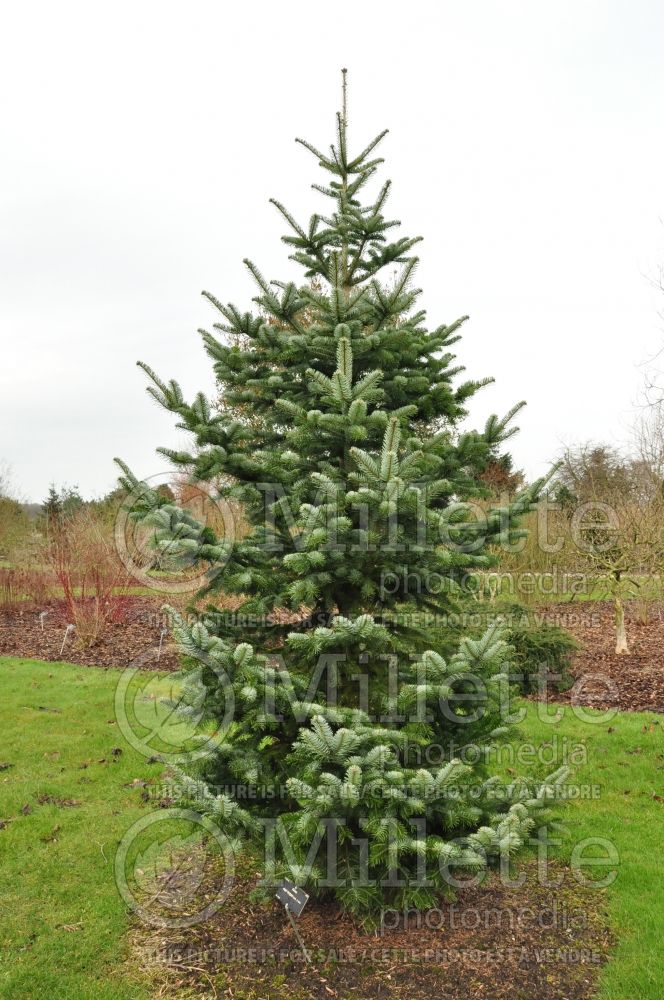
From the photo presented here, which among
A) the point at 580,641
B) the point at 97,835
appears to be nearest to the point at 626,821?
the point at 97,835

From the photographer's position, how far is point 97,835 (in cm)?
494

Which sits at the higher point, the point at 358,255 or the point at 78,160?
the point at 78,160

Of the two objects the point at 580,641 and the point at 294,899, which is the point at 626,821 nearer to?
the point at 294,899

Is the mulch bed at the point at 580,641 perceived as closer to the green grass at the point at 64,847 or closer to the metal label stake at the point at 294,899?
the green grass at the point at 64,847

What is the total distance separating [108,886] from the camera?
4.17 m

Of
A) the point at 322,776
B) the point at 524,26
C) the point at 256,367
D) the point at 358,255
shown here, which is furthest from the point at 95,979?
the point at 524,26

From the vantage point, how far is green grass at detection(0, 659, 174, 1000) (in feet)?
10.9

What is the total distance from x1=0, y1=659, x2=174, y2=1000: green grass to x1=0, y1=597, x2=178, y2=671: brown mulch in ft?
8.70

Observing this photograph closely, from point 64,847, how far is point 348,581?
3486 mm

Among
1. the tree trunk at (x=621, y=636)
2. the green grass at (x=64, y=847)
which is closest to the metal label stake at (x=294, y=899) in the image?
the green grass at (x=64, y=847)

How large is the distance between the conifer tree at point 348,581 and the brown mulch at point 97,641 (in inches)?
313

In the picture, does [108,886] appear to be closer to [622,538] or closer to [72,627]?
[72,627]

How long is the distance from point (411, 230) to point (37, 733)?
7409mm

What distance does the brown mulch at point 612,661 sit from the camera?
8680mm
